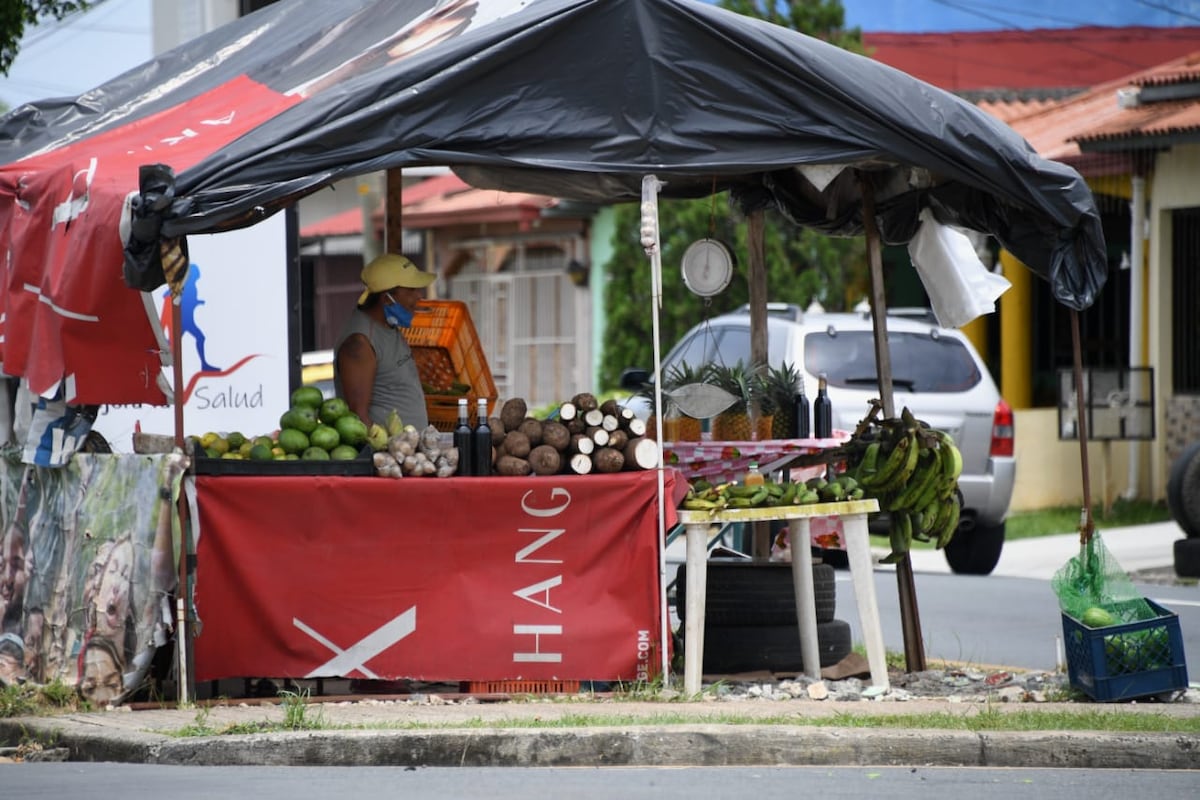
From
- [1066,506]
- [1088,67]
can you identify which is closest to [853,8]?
[1088,67]

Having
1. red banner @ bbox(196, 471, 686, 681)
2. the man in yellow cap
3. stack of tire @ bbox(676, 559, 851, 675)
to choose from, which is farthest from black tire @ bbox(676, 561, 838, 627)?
the man in yellow cap

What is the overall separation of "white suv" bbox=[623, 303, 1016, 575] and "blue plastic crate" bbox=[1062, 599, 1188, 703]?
6.06 m

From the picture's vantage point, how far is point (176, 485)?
8.27 m

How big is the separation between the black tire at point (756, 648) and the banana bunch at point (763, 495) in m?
0.90

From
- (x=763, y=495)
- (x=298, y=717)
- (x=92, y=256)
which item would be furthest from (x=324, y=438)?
(x=763, y=495)

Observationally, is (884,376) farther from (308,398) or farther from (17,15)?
(17,15)

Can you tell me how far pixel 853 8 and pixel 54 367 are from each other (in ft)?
98.1

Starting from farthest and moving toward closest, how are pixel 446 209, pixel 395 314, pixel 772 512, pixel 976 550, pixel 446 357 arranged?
pixel 446 209 → pixel 976 550 → pixel 446 357 → pixel 395 314 → pixel 772 512

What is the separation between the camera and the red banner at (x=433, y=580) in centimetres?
852

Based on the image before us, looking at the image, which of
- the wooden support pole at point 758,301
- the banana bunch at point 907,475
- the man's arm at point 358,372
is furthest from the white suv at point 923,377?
the man's arm at point 358,372

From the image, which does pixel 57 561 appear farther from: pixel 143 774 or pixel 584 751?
pixel 584 751

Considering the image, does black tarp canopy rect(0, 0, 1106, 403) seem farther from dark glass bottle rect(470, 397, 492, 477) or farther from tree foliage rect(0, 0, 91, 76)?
tree foliage rect(0, 0, 91, 76)

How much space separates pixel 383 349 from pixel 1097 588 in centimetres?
393

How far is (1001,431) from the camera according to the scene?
1507cm
